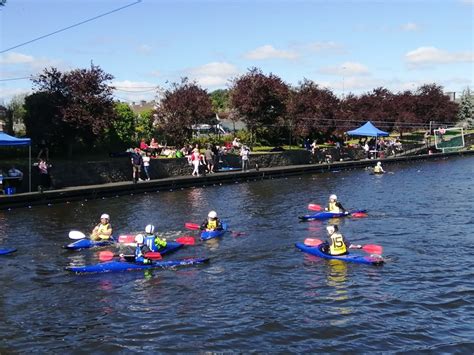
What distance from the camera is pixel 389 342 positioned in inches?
461

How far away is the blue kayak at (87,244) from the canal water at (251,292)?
1.52ft

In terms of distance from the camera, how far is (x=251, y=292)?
15000 mm

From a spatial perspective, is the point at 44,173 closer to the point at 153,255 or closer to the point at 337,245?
the point at 153,255

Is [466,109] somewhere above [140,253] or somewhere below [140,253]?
above

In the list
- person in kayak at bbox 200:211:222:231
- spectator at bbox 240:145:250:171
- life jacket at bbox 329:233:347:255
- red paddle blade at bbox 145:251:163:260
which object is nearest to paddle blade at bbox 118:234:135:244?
red paddle blade at bbox 145:251:163:260

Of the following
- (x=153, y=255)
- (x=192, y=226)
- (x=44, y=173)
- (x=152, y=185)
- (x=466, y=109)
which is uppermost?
(x=466, y=109)

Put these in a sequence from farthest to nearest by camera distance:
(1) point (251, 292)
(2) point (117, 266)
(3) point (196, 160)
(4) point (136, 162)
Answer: (3) point (196, 160), (4) point (136, 162), (2) point (117, 266), (1) point (251, 292)

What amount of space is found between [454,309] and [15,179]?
2344 centimetres

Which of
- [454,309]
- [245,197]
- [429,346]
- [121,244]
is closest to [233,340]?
[429,346]

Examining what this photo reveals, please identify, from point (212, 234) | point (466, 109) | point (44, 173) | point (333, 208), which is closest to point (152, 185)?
point (44, 173)

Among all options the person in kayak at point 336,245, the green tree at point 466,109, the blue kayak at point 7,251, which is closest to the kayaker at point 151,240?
the blue kayak at point 7,251

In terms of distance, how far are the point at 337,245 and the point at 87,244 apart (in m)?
8.58

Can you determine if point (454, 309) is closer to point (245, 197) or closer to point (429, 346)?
point (429, 346)

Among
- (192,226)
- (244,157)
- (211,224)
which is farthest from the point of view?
(244,157)
